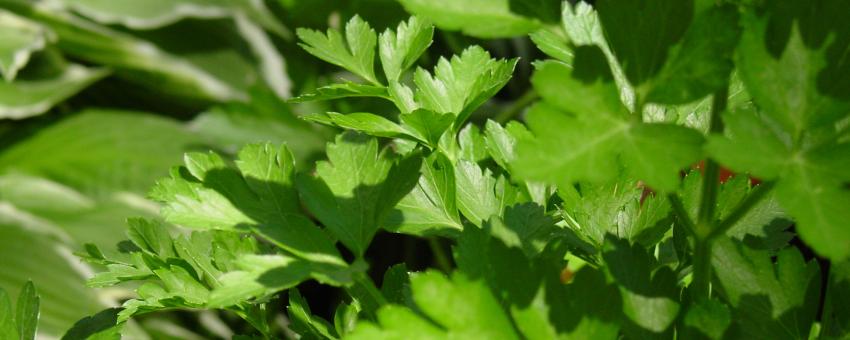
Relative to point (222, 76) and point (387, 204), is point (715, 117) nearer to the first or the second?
point (387, 204)

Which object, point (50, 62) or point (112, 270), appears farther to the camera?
point (50, 62)

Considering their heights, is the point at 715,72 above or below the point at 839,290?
above

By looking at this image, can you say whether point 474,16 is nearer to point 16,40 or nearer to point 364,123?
point 364,123

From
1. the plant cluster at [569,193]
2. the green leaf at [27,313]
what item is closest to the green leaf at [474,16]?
the plant cluster at [569,193]

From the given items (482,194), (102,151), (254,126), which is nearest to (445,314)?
(482,194)

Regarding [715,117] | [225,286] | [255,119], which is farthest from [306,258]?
[255,119]

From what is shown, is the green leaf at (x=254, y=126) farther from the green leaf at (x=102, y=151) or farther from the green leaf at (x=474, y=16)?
the green leaf at (x=474, y=16)

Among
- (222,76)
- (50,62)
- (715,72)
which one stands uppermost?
(715,72)

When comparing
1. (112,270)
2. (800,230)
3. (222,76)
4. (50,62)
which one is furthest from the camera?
(222,76)
